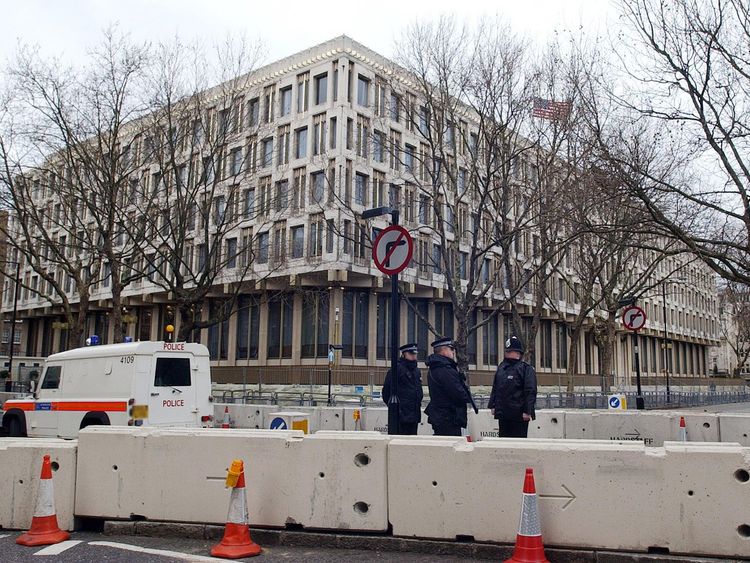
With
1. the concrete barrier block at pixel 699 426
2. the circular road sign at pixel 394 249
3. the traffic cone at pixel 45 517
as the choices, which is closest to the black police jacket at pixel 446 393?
the circular road sign at pixel 394 249

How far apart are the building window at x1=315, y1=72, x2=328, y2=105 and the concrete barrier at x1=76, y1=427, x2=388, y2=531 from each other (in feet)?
108

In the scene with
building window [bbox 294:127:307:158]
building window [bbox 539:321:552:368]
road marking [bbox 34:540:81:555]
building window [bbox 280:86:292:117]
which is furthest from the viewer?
building window [bbox 539:321:552:368]

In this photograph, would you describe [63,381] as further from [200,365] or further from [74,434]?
[200,365]

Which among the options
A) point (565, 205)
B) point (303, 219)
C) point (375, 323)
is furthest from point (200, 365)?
point (375, 323)

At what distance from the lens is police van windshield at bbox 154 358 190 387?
1238 centimetres

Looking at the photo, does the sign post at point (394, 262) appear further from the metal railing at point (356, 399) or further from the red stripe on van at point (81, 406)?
the metal railing at point (356, 399)

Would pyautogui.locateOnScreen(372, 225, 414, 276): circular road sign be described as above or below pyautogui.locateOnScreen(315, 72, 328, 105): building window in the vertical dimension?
below

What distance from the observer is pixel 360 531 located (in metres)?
5.76

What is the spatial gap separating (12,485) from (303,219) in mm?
29583

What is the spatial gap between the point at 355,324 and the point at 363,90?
44.6 ft

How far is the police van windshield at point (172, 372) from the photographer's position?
12.4m

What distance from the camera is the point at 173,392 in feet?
41.1

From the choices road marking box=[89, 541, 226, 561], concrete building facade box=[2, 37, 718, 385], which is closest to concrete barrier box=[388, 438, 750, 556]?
road marking box=[89, 541, 226, 561]

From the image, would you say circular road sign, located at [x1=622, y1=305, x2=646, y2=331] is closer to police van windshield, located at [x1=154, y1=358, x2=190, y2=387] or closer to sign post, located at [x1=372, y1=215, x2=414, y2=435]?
sign post, located at [x1=372, y1=215, x2=414, y2=435]
